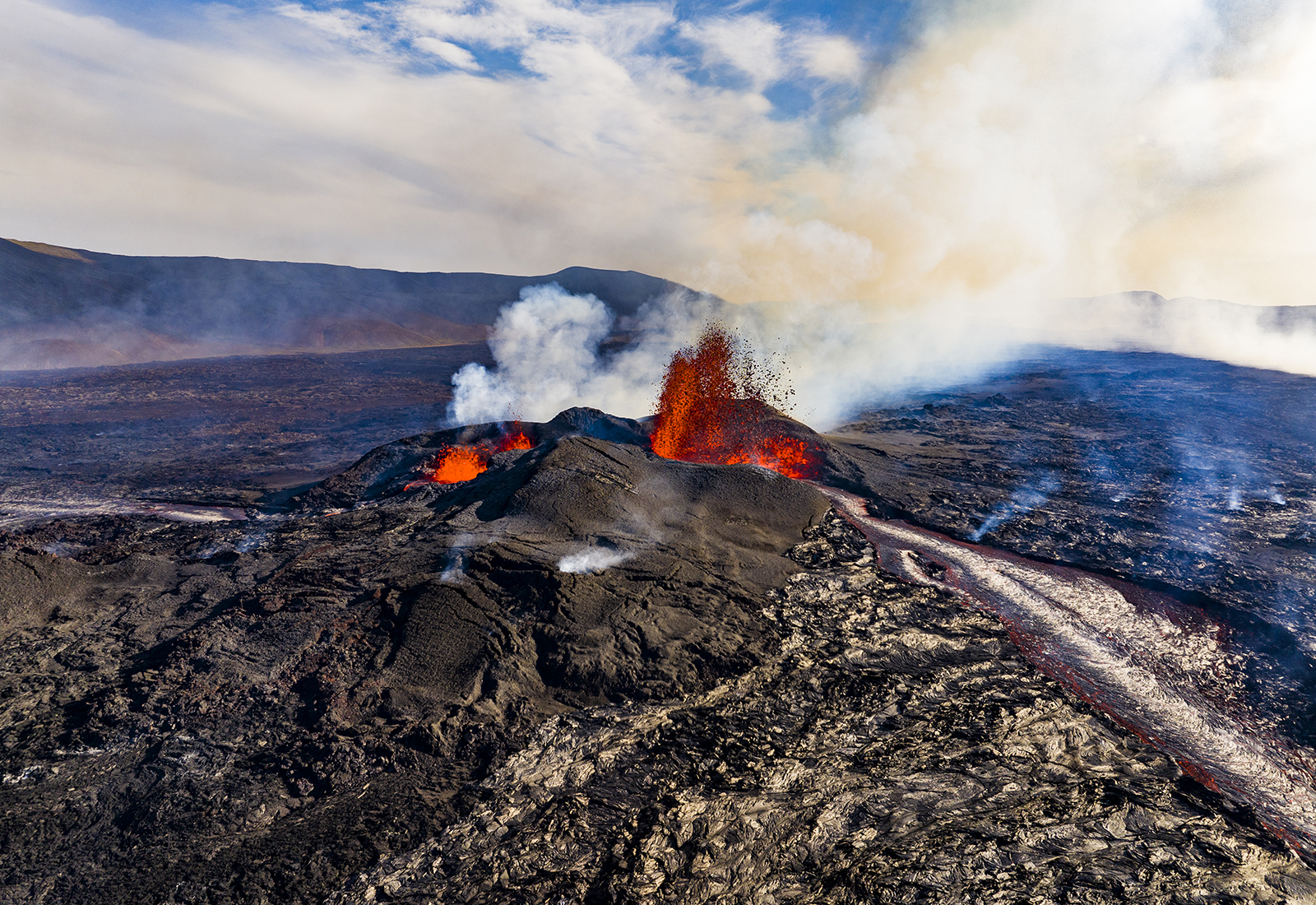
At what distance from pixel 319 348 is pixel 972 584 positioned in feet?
269

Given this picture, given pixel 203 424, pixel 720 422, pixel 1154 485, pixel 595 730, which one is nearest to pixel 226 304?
pixel 203 424

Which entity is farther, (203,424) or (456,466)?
(203,424)

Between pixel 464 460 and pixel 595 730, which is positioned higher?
pixel 464 460

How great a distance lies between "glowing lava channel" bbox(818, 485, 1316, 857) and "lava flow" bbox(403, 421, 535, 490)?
14412mm

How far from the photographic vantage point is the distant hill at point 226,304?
218 ft

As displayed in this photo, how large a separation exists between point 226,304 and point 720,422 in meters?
81.9

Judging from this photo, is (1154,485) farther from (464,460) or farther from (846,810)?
(464,460)

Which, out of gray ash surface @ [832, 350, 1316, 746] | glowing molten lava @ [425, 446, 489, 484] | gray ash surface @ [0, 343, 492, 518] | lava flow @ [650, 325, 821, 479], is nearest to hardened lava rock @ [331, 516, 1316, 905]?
gray ash surface @ [832, 350, 1316, 746]

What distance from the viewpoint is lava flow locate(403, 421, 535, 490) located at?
945 inches

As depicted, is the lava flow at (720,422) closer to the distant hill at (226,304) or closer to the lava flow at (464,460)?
the lava flow at (464,460)

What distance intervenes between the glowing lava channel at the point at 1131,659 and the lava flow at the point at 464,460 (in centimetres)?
1441

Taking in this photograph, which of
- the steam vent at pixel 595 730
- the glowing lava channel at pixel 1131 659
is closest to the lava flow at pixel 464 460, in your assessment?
the steam vent at pixel 595 730

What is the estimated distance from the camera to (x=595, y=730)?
9836 millimetres

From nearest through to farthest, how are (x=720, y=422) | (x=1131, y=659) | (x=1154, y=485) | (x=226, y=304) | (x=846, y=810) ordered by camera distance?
(x=846, y=810), (x=1131, y=659), (x=1154, y=485), (x=720, y=422), (x=226, y=304)
